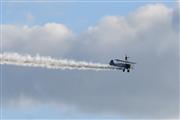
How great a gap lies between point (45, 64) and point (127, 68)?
4237 cm

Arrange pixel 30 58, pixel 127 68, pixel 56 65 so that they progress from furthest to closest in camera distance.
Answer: pixel 127 68 → pixel 56 65 → pixel 30 58

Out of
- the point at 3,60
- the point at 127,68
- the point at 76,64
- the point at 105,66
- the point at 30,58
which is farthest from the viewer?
the point at 127,68

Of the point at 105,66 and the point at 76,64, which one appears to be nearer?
the point at 76,64

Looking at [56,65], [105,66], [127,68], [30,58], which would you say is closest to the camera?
[30,58]

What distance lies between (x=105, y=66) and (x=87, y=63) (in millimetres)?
11063

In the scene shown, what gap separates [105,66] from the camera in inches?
5408

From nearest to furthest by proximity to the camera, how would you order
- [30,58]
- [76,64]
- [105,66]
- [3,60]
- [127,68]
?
[3,60]
[30,58]
[76,64]
[105,66]
[127,68]

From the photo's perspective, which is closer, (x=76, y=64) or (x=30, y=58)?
(x=30, y=58)

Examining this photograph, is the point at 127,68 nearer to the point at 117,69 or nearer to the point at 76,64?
the point at 117,69

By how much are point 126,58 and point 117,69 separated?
1149 centimetres

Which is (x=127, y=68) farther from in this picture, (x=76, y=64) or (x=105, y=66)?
(x=76, y=64)

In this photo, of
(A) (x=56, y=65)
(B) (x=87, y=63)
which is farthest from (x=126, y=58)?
(A) (x=56, y=65)

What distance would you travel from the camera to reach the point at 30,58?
10644 centimetres

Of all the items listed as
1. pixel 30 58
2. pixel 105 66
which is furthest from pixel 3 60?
pixel 105 66
